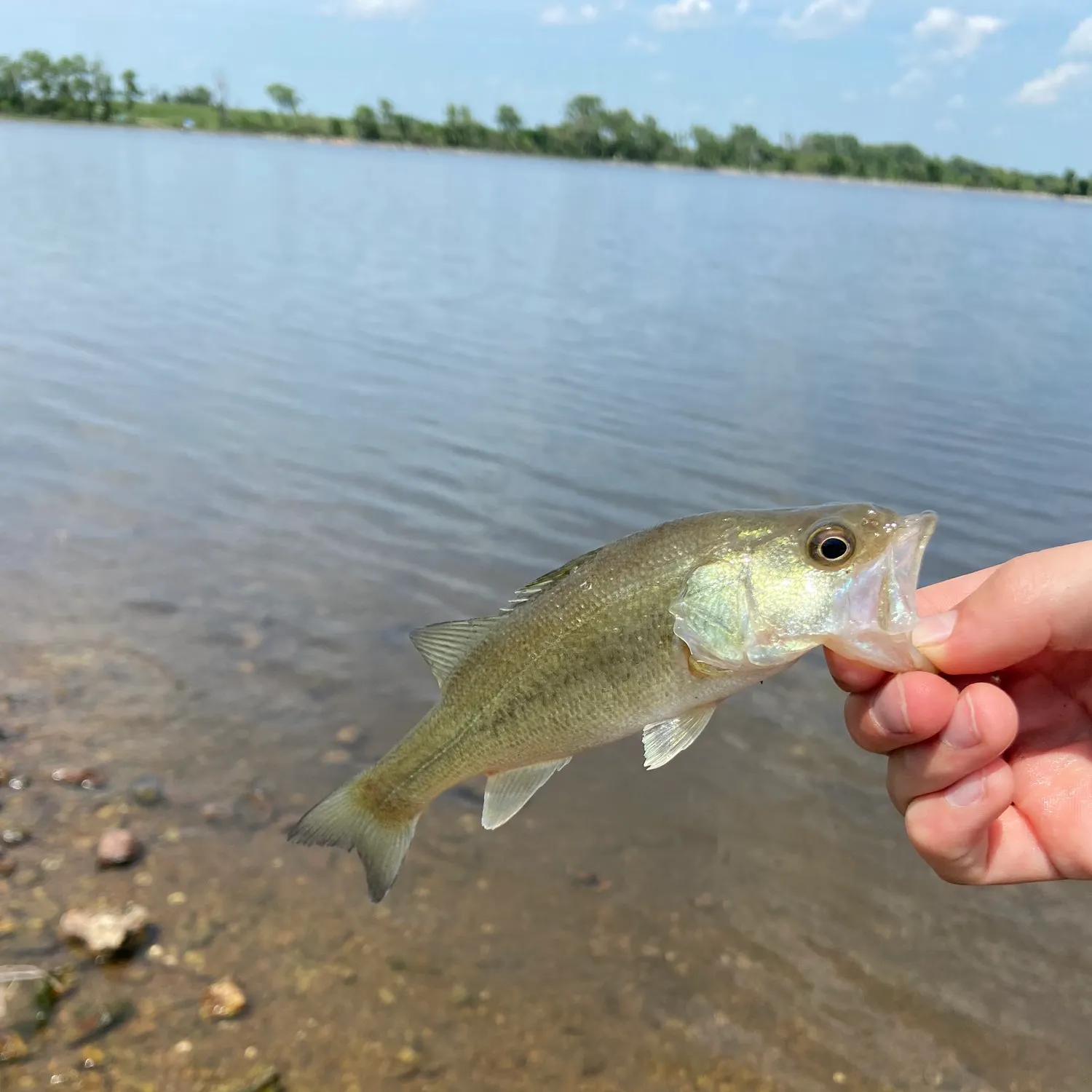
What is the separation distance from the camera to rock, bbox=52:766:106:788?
7.17 meters

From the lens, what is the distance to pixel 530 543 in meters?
12.1

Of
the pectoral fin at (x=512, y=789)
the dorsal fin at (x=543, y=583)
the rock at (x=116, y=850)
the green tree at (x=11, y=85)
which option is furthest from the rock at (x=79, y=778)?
the green tree at (x=11, y=85)

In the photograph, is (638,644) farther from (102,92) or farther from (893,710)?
(102,92)

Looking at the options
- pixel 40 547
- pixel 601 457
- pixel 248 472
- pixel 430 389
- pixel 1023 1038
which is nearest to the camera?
pixel 1023 1038

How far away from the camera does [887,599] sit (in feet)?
9.95

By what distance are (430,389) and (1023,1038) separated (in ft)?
49.2

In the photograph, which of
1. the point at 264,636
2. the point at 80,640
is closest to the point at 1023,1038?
→ the point at 264,636

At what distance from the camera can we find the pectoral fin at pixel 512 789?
354 centimetres

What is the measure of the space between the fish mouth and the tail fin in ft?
6.04

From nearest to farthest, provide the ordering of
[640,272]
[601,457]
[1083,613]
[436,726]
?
[1083,613], [436,726], [601,457], [640,272]

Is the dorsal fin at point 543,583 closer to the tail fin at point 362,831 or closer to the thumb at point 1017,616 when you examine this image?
the tail fin at point 362,831

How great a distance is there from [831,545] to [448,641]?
1.46 metres

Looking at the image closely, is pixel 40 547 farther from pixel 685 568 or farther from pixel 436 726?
pixel 685 568

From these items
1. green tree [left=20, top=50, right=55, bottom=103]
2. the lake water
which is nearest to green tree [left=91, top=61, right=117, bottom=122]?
green tree [left=20, top=50, right=55, bottom=103]
